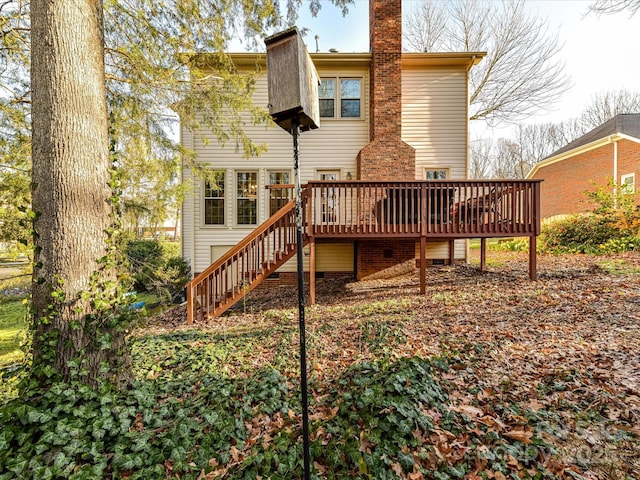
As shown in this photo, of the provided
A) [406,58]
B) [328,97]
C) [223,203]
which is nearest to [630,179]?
[406,58]

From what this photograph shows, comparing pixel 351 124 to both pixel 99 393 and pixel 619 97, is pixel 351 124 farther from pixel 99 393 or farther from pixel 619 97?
pixel 619 97

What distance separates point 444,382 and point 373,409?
84 centimetres

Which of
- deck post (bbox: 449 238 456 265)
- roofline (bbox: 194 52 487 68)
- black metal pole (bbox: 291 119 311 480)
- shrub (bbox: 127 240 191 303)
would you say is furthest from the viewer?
deck post (bbox: 449 238 456 265)

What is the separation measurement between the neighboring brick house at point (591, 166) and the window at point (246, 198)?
40.0 feet

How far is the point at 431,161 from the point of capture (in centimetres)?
959

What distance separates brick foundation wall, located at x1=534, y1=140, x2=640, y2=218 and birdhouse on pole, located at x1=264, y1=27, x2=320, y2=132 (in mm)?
14747

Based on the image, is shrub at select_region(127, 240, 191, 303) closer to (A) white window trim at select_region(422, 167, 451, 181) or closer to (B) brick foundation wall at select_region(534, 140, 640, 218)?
(A) white window trim at select_region(422, 167, 451, 181)

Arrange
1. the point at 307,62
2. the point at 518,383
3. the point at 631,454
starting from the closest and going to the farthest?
the point at 631,454 → the point at 307,62 → the point at 518,383

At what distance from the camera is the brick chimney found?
27.9 feet

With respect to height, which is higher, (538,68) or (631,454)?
(538,68)

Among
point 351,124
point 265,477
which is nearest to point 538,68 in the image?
point 351,124

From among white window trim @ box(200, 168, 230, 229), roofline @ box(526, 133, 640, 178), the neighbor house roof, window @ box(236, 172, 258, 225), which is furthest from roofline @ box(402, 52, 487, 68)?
the neighbor house roof

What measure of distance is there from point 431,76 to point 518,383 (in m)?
9.48

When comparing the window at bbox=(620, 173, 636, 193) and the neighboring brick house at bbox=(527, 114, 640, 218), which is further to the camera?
the neighboring brick house at bbox=(527, 114, 640, 218)
